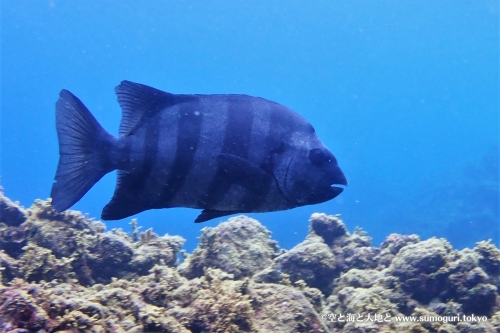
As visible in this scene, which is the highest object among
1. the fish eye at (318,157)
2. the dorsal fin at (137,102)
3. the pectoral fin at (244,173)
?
the dorsal fin at (137,102)

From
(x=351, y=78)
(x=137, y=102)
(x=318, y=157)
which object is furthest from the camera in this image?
(x=351, y=78)

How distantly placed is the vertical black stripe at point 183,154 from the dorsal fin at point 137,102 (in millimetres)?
262

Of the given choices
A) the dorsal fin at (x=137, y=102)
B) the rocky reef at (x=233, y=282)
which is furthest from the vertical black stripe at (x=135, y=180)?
the rocky reef at (x=233, y=282)

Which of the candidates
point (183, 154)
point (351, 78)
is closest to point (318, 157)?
point (183, 154)

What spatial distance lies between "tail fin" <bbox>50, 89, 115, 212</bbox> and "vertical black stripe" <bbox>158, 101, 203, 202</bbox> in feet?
1.51

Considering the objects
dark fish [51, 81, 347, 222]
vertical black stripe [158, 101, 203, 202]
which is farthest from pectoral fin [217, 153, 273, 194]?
vertical black stripe [158, 101, 203, 202]

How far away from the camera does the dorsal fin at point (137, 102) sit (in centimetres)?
286

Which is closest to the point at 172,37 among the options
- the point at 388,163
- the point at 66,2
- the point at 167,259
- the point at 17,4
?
the point at 66,2

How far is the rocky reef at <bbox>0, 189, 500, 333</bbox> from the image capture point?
3018 millimetres

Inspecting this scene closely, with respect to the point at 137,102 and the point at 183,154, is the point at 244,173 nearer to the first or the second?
the point at 183,154

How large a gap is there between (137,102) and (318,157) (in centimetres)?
140

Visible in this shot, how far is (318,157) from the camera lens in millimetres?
2754

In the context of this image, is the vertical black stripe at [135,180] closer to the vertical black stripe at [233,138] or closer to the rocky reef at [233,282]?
the vertical black stripe at [233,138]

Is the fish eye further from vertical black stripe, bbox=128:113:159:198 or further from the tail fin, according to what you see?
the tail fin
